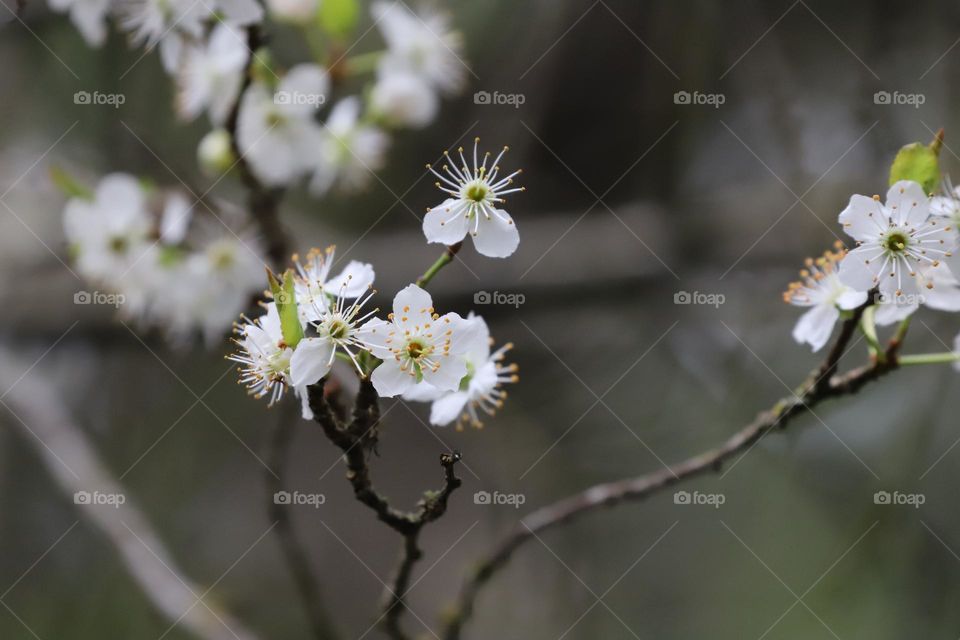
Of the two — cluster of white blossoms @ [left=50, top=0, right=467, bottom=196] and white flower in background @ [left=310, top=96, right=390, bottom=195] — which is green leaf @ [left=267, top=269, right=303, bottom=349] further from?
white flower in background @ [left=310, top=96, right=390, bottom=195]

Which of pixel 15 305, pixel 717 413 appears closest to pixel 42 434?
pixel 15 305

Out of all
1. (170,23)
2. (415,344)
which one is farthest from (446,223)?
(170,23)

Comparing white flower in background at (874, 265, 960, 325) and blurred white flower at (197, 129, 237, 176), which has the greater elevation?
white flower in background at (874, 265, 960, 325)

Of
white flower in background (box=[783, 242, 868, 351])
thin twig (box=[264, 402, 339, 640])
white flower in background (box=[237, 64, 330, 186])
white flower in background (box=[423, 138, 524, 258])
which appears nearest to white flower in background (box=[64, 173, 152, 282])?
white flower in background (box=[237, 64, 330, 186])

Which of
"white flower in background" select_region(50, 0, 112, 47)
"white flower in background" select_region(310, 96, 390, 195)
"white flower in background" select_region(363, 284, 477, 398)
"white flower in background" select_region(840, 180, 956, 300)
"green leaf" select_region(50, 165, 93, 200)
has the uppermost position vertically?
"white flower in background" select_region(310, 96, 390, 195)

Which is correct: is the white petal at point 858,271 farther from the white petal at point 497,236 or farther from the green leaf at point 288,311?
the green leaf at point 288,311
